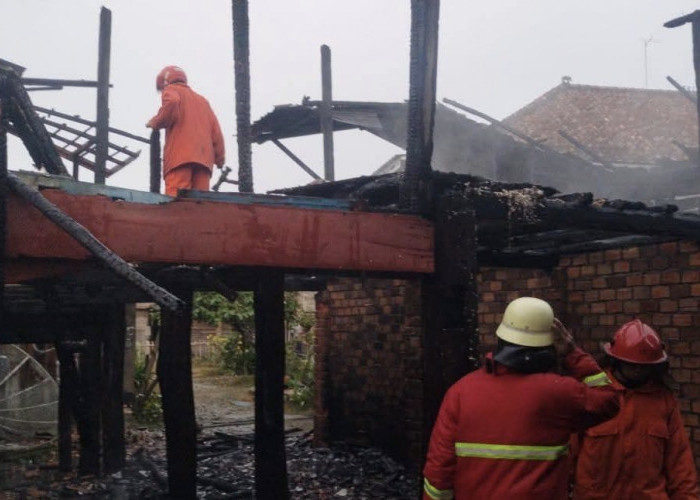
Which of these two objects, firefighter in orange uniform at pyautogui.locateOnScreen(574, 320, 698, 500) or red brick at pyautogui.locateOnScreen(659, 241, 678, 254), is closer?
firefighter in orange uniform at pyautogui.locateOnScreen(574, 320, 698, 500)

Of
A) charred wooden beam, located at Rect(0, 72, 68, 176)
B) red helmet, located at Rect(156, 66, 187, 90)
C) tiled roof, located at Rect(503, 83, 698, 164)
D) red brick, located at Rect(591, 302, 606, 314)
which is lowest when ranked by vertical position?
red brick, located at Rect(591, 302, 606, 314)

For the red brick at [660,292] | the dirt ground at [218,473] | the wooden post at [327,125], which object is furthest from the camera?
the wooden post at [327,125]

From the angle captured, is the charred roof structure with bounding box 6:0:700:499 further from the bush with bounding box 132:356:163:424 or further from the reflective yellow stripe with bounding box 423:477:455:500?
the bush with bounding box 132:356:163:424

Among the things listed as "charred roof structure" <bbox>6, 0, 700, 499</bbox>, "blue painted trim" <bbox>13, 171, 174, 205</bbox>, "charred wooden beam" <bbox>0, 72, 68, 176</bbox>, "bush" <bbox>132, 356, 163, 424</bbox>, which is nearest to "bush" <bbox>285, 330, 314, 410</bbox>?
"bush" <bbox>132, 356, 163, 424</bbox>

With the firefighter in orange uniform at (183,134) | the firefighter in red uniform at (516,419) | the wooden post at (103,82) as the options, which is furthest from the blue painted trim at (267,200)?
the wooden post at (103,82)

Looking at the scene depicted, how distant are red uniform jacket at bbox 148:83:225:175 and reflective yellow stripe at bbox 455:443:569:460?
405 cm

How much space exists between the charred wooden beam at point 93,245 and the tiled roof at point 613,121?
2134cm

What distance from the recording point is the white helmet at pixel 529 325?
3.07 meters

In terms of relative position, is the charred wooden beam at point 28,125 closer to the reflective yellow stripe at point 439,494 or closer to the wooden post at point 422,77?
the wooden post at point 422,77

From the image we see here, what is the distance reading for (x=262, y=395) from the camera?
5945 mm

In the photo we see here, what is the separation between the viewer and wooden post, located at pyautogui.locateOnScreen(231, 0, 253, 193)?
5914mm

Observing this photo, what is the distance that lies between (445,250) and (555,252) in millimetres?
3113

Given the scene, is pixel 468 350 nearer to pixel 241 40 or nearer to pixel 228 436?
pixel 241 40

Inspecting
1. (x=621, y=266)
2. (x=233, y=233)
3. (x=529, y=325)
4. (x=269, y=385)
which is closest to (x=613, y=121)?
(x=621, y=266)
